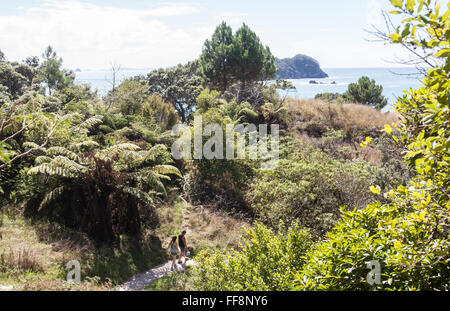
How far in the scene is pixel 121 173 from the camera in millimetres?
9078

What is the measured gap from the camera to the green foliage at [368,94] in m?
25.1

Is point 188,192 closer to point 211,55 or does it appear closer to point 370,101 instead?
point 211,55

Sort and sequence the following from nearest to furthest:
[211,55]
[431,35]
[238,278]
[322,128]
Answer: [431,35] < [238,278] < [322,128] < [211,55]

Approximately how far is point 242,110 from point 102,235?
11.0m

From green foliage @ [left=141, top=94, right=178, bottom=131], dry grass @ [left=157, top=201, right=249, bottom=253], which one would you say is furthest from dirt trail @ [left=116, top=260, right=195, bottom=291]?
green foliage @ [left=141, top=94, right=178, bottom=131]

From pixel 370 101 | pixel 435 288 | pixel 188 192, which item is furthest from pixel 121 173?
pixel 370 101

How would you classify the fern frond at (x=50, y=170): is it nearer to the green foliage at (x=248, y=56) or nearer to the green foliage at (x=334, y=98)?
the green foliage at (x=248, y=56)

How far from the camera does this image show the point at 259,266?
4.63 metres

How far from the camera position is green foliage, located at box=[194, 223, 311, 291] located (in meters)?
4.26

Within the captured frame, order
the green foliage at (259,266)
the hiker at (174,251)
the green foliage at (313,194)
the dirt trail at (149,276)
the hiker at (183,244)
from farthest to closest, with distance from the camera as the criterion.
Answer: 1. the green foliage at (313,194)
2. the hiker at (183,244)
3. the hiker at (174,251)
4. the dirt trail at (149,276)
5. the green foliage at (259,266)

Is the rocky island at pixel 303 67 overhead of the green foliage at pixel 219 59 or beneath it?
overhead

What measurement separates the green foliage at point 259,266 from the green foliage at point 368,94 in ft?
74.7


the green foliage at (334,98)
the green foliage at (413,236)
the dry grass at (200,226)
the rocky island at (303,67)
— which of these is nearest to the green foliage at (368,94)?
the green foliage at (334,98)

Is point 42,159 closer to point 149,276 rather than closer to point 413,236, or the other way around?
point 149,276
